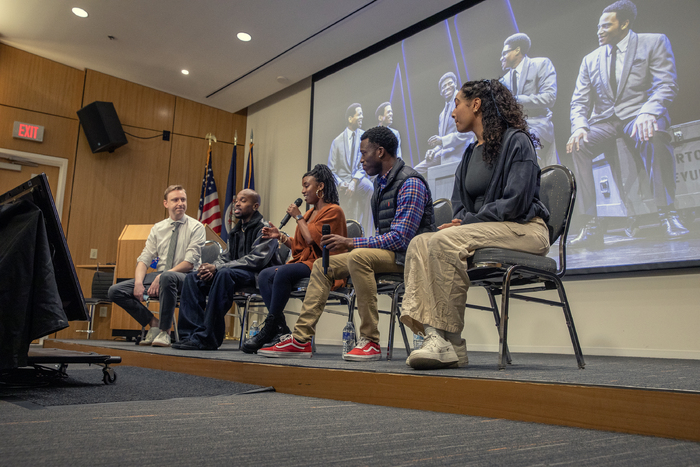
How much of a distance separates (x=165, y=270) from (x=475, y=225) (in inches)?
93.2

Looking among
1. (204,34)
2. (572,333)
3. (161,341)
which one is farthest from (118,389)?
(204,34)

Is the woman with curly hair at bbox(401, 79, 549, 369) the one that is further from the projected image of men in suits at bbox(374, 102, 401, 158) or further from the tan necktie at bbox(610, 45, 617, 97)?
the projected image of men in suits at bbox(374, 102, 401, 158)

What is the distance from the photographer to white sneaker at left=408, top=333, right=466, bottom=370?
4.68 feet

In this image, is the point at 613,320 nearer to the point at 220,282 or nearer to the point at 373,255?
the point at 373,255

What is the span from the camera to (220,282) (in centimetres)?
280

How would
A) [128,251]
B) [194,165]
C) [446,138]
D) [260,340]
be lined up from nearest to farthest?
[260,340] → [446,138] → [128,251] → [194,165]

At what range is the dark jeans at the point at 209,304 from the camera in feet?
9.13

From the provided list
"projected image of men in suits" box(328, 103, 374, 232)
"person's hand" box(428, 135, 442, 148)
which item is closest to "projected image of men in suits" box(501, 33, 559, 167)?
"person's hand" box(428, 135, 442, 148)

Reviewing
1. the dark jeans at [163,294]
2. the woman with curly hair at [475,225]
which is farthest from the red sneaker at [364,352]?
the dark jeans at [163,294]

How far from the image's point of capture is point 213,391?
5.12 feet

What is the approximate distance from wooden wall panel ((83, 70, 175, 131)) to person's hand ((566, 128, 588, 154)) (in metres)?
4.90

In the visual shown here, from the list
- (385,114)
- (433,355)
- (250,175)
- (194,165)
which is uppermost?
(194,165)

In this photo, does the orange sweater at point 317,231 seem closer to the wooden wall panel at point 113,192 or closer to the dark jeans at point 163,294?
the dark jeans at point 163,294

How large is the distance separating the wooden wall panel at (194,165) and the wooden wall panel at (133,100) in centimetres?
30
